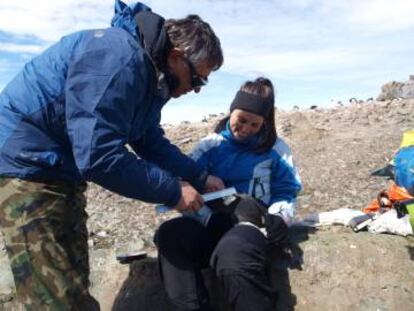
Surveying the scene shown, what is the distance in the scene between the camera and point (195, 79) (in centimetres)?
305

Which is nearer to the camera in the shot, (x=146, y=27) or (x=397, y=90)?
(x=146, y=27)

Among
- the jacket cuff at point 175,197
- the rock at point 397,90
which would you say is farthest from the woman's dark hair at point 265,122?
the rock at point 397,90

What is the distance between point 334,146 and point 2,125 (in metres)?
6.74

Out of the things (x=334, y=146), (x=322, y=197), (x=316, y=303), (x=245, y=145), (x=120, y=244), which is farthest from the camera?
(x=334, y=146)

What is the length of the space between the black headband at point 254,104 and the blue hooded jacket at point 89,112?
0.95m

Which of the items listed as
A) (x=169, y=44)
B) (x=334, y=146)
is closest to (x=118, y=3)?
(x=169, y=44)

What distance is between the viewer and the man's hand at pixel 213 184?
12.8 ft

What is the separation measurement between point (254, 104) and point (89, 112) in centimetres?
165

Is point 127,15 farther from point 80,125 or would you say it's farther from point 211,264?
point 211,264

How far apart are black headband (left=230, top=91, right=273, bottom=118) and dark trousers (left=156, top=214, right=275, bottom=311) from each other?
91cm

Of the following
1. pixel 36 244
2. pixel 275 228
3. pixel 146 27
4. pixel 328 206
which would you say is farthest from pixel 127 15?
pixel 328 206

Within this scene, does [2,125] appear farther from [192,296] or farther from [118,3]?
[192,296]

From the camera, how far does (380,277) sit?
3807mm

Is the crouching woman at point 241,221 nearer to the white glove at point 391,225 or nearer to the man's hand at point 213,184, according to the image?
the man's hand at point 213,184
